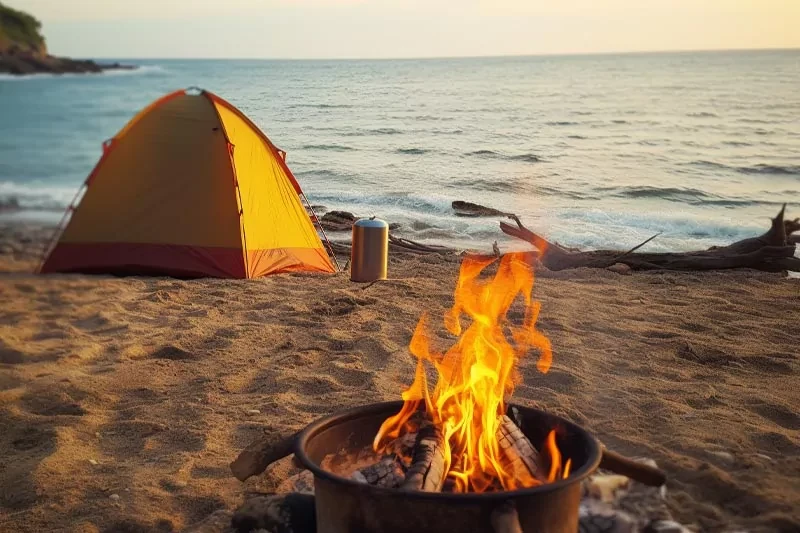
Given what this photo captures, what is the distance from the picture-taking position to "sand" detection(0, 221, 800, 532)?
3.16m

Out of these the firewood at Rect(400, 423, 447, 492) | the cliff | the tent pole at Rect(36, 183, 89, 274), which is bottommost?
the firewood at Rect(400, 423, 447, 492)

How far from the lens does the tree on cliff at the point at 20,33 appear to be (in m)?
2.12

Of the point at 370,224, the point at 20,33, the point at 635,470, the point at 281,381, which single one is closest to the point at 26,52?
the point at 20,33

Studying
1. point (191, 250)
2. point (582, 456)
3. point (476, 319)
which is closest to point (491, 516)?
point (582, 456)

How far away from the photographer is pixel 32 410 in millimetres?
4148

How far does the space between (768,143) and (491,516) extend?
2708 cm

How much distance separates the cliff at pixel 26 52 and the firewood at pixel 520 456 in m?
1.85

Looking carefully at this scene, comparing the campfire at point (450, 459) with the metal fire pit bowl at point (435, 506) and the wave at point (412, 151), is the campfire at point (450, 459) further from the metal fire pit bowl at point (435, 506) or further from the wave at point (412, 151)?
the wave at point (412, 151)

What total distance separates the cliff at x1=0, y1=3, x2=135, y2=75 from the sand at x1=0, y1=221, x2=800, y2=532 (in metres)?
0.59

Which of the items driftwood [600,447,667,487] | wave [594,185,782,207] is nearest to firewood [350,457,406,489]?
driftwood [600,447,667,487]

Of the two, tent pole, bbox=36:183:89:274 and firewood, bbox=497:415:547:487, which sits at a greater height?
tent pole, bbox=36:183:89:274

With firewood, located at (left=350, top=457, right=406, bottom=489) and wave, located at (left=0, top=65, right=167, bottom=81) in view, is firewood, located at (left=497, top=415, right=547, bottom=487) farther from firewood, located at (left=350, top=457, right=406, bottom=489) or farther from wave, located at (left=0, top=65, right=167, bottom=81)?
wave, located at (left=0, top=65, right=167, bottom=81)

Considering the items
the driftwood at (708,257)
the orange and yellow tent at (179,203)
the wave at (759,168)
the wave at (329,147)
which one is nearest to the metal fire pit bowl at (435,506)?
the orange and yellow tent at (179,203)

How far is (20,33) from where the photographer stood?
2.28 metres
